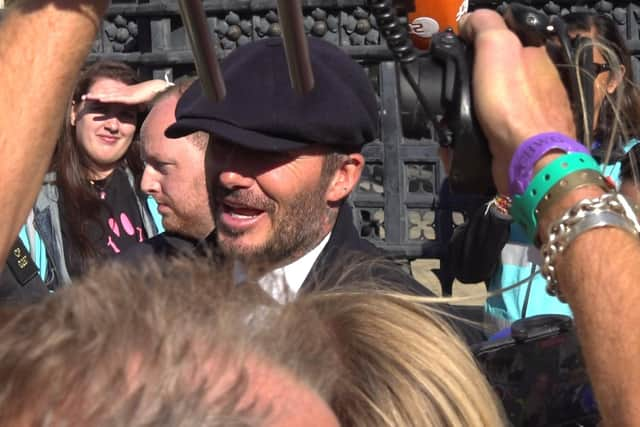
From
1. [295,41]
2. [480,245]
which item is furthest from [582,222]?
[480,245]

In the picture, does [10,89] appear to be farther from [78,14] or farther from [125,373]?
[125,373]

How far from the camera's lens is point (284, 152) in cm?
222

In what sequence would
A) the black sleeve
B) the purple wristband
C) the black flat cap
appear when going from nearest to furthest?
the purple wristband
the black flat cap
the black sleeve

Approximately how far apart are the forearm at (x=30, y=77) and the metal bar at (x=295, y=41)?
25 centimetres

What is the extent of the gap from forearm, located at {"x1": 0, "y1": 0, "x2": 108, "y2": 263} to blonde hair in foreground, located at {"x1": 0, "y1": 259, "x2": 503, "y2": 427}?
17 centimetres

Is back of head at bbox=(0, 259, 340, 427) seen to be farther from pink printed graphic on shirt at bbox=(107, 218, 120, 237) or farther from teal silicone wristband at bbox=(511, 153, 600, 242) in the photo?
pink printed graphic on shirt at bbox=(107, 218, 120, 237)

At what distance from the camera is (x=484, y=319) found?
10.2 ft

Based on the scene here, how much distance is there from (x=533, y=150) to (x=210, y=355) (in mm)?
604

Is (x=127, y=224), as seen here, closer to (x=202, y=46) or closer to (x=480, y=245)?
(x=480, y=245)

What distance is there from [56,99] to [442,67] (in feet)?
1.63

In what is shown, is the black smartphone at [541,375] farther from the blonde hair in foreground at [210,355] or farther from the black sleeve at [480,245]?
the black sleeve at [480,245]

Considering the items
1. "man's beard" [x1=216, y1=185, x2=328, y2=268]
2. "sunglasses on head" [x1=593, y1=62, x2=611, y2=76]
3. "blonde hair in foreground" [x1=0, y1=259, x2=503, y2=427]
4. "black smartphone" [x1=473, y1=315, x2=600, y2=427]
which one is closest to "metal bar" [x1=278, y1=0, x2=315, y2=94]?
"blonde hair in foreground" [x1=0, y1=259, x2=503, y2=427]

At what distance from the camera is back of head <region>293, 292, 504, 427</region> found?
3.64ft

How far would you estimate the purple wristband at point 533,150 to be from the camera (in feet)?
4.18
